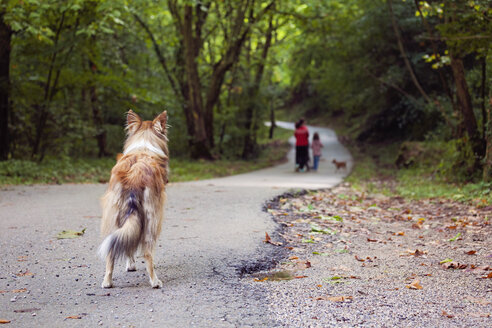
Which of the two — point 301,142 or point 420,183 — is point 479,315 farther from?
point 301,142

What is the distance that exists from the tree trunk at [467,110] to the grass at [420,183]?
109 cm

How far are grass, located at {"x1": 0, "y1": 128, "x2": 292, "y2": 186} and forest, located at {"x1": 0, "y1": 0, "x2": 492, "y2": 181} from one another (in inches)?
43.6

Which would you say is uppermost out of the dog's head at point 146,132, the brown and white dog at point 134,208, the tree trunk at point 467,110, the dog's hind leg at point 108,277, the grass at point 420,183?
A: the tree trunk at point 467,110

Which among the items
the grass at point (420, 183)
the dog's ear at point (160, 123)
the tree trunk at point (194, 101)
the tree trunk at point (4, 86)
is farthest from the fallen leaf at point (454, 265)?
the tree trunk at point (194, 101)

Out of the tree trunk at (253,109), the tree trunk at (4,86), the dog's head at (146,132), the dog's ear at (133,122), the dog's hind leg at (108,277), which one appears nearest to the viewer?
the dog's hind leg at (108,277)

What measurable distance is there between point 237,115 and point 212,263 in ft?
67.4

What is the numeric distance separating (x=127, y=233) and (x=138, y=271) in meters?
1.10

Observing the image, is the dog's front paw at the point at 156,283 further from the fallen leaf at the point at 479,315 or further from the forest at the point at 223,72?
the forest at the point at 223,72

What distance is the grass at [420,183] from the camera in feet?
36.7

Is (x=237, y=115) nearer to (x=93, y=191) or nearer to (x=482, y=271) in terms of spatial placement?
(x=93, y=191)

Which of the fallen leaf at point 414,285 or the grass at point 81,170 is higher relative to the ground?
the grass at point 81,170

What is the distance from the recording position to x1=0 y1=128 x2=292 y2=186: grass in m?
13.3

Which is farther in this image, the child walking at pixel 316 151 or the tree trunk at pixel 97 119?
the child walking at pixel 316 151

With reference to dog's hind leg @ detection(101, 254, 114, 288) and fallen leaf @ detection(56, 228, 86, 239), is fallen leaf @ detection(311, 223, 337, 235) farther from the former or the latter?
dog's hind leg @ detection(101, 254, 114, 288)
